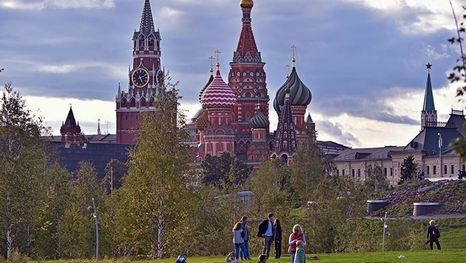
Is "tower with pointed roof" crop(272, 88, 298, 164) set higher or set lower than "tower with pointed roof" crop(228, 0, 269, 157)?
lower

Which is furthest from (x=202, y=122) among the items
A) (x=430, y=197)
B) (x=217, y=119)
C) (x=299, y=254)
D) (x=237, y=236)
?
(x=299, y=254)

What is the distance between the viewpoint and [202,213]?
237 feet

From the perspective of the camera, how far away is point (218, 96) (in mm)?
170750

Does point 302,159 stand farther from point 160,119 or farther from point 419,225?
point 160,119

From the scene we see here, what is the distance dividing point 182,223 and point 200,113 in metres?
128

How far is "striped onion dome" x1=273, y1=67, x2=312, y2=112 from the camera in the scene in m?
173

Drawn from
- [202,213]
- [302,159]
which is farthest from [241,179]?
[202,213]

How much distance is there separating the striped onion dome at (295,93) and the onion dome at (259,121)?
4.10 m

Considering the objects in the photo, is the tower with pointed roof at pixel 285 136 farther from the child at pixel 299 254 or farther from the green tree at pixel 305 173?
the child at pixel 299 254

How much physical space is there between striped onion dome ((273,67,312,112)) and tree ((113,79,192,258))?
112019 mm

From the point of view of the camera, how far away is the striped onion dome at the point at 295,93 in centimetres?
17275

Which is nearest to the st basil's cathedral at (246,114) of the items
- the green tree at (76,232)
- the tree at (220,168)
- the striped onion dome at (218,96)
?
the striped onion dome at (218,96)

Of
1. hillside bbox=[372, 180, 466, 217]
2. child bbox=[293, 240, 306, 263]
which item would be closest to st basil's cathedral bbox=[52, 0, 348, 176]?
hillside bbox=[372, 180, 466, 217]

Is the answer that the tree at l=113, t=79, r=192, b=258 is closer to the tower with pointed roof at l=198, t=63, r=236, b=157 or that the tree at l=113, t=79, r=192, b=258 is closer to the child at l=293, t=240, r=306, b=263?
the child at l=293, t=240, r=306, b=263
